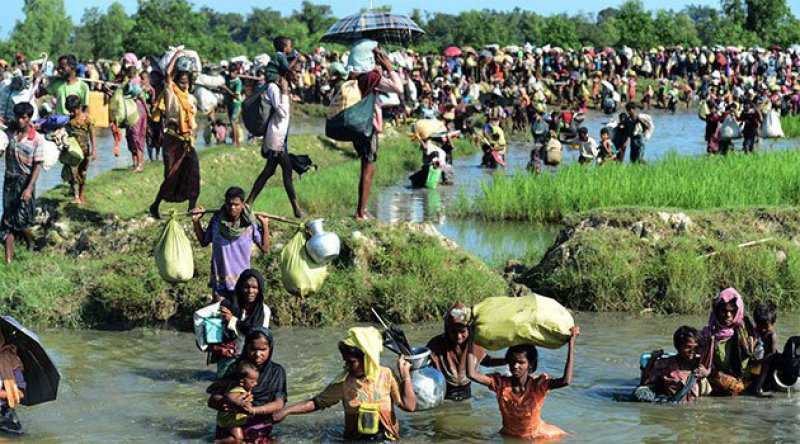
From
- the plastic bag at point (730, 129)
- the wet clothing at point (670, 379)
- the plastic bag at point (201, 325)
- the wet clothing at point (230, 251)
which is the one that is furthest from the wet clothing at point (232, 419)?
the plastic bag at point (730, 129)

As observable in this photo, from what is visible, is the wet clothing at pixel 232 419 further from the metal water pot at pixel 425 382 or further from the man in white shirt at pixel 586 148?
the man in white shirt at pixel 586 148

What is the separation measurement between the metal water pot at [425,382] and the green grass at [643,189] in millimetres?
7148

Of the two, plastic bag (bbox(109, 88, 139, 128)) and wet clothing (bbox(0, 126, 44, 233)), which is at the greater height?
plastic bag (bbox(109, 88, 139, 128))

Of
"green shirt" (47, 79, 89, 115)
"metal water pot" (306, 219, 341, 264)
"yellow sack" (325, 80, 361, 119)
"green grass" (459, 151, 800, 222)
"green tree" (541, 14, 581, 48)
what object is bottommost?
"metal water pot" (306, 219, 341, 264)

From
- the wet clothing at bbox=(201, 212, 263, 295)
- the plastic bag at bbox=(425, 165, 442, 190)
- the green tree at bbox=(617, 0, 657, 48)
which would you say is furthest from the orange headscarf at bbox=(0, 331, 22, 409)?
the green tree at bbox=(617, 0, 657, 48)

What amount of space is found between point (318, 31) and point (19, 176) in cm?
4612

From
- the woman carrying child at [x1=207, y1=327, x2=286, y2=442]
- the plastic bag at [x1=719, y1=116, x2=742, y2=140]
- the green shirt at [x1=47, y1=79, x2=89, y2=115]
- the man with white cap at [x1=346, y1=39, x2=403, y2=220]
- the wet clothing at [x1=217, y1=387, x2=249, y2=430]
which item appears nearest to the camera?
the woman carrying child at [x1=207, y1=327, x2=286, y2=442]

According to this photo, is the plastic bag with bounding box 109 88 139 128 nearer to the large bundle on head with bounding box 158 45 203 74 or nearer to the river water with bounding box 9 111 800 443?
the large bundle on head with bounding box 158 45 203 74

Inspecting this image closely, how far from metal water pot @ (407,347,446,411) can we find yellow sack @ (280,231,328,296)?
166 centimetres

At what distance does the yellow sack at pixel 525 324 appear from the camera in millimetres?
6762

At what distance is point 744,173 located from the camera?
15.3 meters

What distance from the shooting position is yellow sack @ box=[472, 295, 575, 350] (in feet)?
22.2

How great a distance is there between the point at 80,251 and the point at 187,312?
55.8 inches

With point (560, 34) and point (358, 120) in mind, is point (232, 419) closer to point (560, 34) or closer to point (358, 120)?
point (358, 120)
